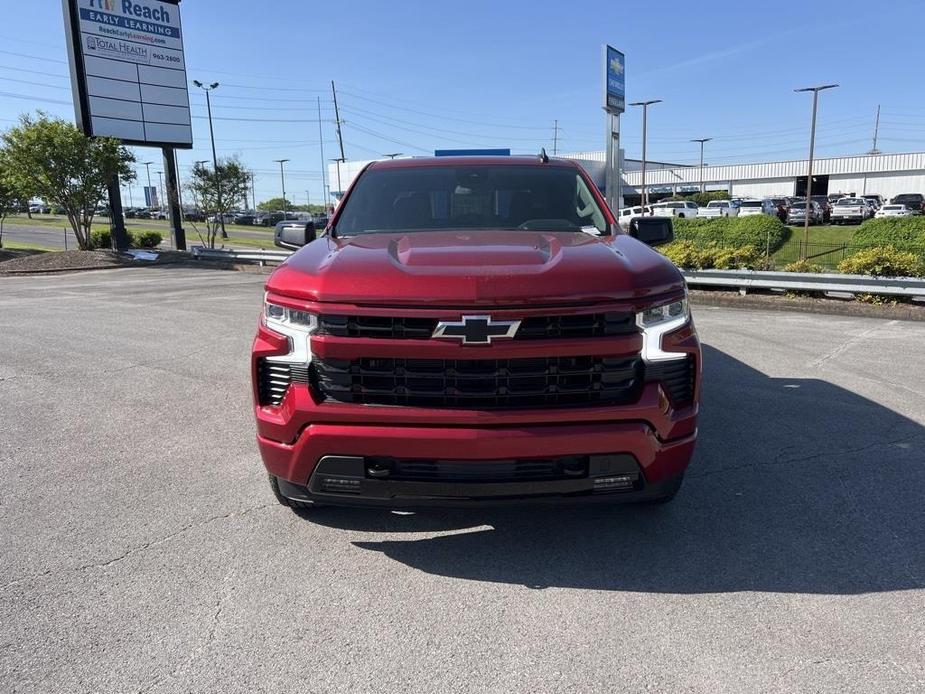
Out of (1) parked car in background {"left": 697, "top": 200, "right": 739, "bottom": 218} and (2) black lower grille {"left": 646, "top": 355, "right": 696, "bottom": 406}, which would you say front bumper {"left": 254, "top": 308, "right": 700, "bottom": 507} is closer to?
(2) black lower grille {"left": 646, "top": 355, "right": 696, "bottom": 406}

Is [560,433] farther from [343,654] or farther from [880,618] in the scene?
[880,618]

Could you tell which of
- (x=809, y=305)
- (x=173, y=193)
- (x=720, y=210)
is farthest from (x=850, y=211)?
(x=173, y=193)

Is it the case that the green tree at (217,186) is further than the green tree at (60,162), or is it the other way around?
the green tree at (217,186)

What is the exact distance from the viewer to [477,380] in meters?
2.80

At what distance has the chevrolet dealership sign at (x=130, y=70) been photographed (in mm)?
20594

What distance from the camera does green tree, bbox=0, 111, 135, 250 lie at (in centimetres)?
2003

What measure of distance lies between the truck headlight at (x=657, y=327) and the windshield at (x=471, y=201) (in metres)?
1.21

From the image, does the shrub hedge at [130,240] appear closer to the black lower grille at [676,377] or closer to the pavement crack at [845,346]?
the pavement crack at [845,346]

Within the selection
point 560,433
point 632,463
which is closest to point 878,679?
point 632,463

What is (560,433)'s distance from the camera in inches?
109

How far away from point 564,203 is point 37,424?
438 cm

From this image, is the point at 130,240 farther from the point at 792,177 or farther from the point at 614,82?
the point at 792,177

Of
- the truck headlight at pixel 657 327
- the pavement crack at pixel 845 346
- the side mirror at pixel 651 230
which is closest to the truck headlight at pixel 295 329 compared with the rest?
the truck headlight at pixel 657 327

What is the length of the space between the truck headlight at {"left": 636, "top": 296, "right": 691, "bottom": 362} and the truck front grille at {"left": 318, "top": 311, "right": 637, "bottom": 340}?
6cm
